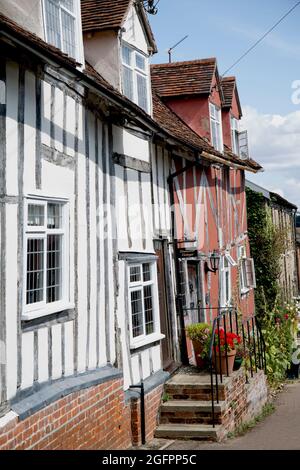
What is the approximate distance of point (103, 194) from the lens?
8195 mm

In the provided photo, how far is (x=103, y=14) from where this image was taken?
9359 mm

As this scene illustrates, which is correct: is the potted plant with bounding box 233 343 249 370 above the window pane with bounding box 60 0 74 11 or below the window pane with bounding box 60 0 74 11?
below

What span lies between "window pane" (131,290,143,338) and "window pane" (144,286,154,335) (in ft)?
1.24

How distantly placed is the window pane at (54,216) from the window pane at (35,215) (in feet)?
0.93

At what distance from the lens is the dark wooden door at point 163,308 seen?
10430mm

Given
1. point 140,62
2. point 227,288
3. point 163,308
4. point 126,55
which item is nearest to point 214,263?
point 227,288

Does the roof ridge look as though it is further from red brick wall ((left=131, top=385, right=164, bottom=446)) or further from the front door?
red brick wall ((left=131, top=385, right=164, bottom=446))

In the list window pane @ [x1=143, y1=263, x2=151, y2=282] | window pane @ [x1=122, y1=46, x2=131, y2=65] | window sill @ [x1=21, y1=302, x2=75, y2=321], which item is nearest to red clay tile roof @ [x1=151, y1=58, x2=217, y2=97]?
window pane @ [x1=122, y1=46, x2=131, y2=65]

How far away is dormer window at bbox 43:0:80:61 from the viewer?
23.6ft

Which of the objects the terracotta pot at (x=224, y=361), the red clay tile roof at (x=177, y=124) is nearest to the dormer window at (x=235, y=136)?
the red clay tile roof at (x=177, y=124)

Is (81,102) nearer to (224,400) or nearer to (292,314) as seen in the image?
(224,400)

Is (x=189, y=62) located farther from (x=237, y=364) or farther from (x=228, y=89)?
(x=237, y=364)

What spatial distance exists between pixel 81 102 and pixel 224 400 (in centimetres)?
516
